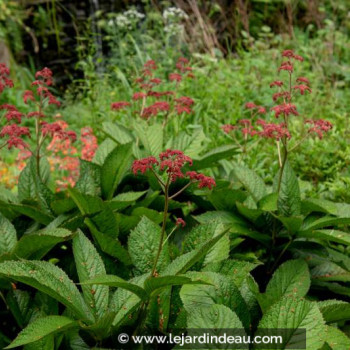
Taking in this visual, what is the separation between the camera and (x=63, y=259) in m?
1.69

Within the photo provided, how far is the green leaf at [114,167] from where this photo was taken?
1956mm

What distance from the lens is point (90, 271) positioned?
1.41m

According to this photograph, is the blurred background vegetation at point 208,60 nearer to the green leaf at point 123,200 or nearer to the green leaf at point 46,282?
the green leaf at point 123,200

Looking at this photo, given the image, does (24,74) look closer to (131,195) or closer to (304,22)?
(304,22)

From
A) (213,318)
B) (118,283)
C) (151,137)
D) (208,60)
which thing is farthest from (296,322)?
(208,60)

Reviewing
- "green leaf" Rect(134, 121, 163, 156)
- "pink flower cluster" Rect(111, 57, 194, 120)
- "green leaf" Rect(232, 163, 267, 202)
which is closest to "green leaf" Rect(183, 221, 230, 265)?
"green leaf" Rect(232, 163, 267, 202)

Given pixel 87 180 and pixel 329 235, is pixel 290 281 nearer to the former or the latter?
pixel 329 235

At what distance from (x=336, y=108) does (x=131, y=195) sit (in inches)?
119

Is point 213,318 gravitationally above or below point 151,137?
above

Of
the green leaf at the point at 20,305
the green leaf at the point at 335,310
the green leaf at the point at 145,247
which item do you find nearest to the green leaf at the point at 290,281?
the green leaf at the point at 335,310

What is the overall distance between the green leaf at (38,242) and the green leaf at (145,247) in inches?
7.8

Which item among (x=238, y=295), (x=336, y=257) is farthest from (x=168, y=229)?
(x=336, y=257)

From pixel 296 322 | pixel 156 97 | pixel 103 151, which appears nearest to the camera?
pixel 296 322

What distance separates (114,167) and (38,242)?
1.73 feet
